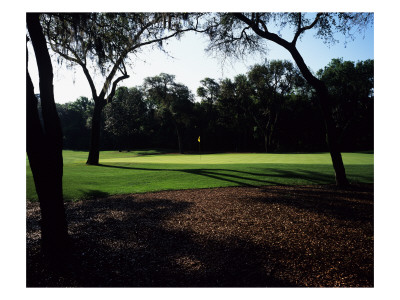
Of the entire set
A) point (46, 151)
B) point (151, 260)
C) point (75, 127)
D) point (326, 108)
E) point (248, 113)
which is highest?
point (248, 113)

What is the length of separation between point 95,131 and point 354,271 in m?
20.6

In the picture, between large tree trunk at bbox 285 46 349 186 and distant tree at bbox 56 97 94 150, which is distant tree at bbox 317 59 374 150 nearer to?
large tree trunk at bbox 285 46 349 186

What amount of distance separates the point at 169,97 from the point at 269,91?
17774mm

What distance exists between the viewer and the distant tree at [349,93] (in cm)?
3138

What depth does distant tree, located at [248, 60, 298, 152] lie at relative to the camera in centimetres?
3666

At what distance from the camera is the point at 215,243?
4473 millimetres

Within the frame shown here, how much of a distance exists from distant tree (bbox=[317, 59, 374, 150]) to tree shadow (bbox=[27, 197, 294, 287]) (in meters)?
33.9

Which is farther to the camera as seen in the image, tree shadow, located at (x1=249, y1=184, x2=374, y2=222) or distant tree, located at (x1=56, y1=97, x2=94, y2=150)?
distant tree, located at (x1=56, y1=97, x2=94, y2=150)

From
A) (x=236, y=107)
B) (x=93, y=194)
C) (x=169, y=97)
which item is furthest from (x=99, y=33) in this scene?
(x=236, y=107)

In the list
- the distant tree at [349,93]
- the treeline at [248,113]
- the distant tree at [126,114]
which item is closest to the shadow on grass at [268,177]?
the distant tree at [349,93]

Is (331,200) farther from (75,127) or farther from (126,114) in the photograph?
(75,127)

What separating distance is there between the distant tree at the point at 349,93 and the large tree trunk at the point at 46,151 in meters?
35.7

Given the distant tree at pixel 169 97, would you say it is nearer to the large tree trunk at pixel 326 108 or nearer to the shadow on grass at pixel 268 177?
the shadow on grass at pixel 268 177

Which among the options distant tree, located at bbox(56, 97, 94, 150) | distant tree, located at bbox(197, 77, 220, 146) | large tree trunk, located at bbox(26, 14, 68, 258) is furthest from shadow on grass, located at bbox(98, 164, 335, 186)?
distant tree, located at bbox(56, 97, 94, 150)
